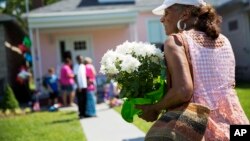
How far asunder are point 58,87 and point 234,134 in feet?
54.2

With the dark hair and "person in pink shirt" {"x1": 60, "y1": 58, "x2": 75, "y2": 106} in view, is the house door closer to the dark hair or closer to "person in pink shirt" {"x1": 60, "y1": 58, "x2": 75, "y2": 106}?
"person in pink shirt" {"x1": 60, "y1": 58, "x2": 75, "y2": 106}

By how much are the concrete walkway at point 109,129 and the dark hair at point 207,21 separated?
6.41 m

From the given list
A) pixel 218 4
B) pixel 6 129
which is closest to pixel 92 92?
pixel 6 129

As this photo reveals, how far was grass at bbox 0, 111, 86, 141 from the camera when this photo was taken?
1061cm

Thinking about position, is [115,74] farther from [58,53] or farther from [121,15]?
[58,53]

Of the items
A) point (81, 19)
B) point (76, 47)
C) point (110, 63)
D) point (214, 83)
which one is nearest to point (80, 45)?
point (76, 47)

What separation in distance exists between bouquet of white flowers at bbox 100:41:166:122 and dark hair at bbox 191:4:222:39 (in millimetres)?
309

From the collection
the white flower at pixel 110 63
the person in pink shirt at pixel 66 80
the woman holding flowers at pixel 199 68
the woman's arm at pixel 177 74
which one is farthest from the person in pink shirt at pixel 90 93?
the woman's arm at pixel 177 74

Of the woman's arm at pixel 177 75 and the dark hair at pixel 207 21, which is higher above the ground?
the dark hair at pixel 207 21

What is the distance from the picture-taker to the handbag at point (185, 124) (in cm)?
273

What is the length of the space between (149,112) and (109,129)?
8.38m

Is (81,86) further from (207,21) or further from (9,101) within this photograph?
(207,21)

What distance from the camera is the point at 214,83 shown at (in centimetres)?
287

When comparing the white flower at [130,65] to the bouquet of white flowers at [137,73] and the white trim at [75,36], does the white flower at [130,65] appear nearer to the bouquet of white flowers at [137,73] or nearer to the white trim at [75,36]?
the bouquet of white flowers at [137,73]
